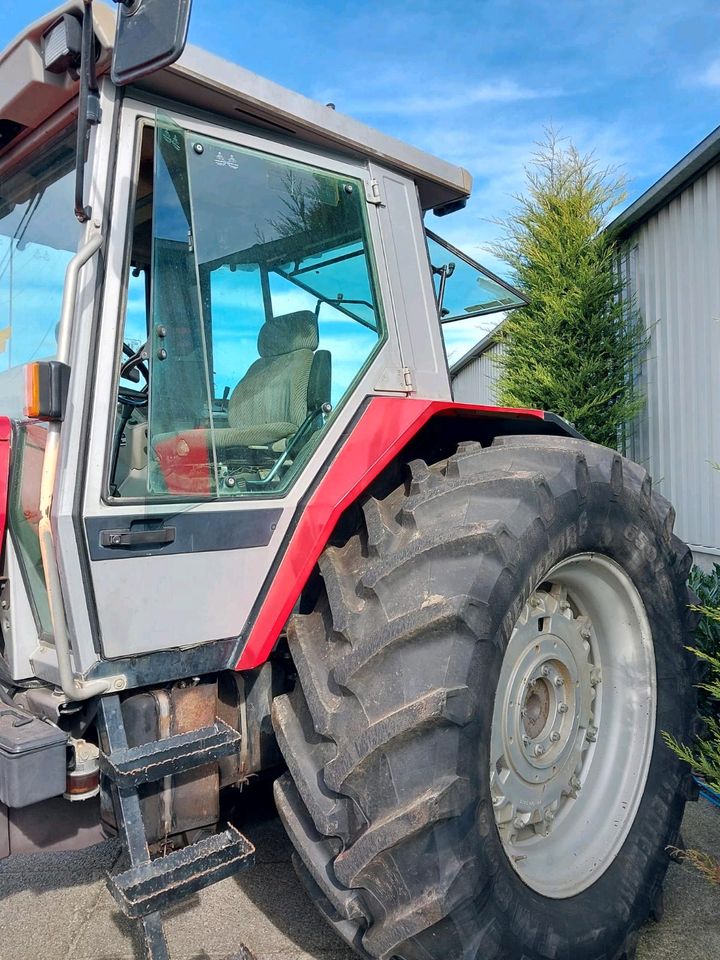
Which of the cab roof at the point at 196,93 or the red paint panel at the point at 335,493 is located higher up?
the cab roof at the point at 196,93

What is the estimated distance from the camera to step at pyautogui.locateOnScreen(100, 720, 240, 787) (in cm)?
170

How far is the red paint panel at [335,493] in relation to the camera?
198 cm

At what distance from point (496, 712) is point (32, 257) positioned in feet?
6.04

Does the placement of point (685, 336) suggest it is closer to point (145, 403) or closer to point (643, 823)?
point (643, 823)

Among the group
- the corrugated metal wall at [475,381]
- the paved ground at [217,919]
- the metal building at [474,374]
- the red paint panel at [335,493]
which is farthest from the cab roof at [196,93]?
the corrugated metal wall at [475,381]

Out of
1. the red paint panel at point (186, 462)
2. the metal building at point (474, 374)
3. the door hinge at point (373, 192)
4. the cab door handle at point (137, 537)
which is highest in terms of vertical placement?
the door hinge at point (373, 192)

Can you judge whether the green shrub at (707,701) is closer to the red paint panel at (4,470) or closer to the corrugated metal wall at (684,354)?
the corrugated metal wall at (684,354)

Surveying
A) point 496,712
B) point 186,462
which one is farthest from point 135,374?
point 496,712

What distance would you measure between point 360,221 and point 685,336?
10.6 ft

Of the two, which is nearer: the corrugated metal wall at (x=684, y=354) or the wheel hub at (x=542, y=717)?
the wheel hub at (x=542, y=717)

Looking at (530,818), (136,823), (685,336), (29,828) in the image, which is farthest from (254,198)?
(685,336)

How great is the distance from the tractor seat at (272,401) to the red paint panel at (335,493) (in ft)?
0.46

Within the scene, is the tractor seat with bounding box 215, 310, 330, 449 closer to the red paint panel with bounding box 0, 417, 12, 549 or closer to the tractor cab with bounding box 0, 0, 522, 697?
the tractor cab with bounding box 0, 0, 522, 697

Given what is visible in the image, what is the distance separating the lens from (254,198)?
6.80 feet
